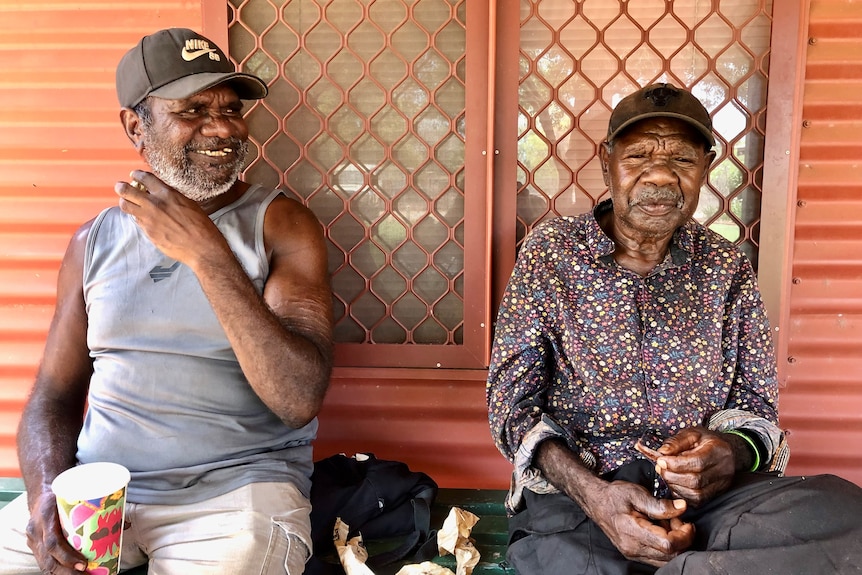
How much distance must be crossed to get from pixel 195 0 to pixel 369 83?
28.7 inches

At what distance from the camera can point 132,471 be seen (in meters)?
1.89

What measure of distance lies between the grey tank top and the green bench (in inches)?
12.8

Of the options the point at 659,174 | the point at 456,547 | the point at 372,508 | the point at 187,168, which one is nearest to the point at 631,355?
the point at 659,174

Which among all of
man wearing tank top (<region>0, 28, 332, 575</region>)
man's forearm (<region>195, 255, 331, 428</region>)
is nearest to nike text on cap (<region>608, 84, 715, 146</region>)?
man wearing tank top (<region>0, 28, 332, 575</region>)

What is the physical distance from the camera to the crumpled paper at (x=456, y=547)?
1.94 m

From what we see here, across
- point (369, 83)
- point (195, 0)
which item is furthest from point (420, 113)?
point (195, 0)

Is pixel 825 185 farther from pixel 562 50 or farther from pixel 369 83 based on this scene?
pixel 369 83

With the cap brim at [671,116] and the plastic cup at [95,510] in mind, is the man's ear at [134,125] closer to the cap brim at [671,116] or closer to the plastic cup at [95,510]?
the plastic cup at [95,510]

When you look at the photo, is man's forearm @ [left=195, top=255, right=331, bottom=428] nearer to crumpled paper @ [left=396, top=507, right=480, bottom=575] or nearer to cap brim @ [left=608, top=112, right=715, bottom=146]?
crumpled paper @ [left=396, top=507, right=480, bottom=575]

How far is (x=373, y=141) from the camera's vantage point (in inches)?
99.3

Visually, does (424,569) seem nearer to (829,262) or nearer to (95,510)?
(95,510)

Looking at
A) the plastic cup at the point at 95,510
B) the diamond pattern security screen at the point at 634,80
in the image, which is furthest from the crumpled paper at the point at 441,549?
the diamond pattern security screen at the point at 634,80

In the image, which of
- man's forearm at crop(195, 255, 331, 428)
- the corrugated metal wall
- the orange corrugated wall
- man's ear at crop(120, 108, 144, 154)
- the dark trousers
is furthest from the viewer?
the orange corrugated wall

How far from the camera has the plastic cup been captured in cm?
146
